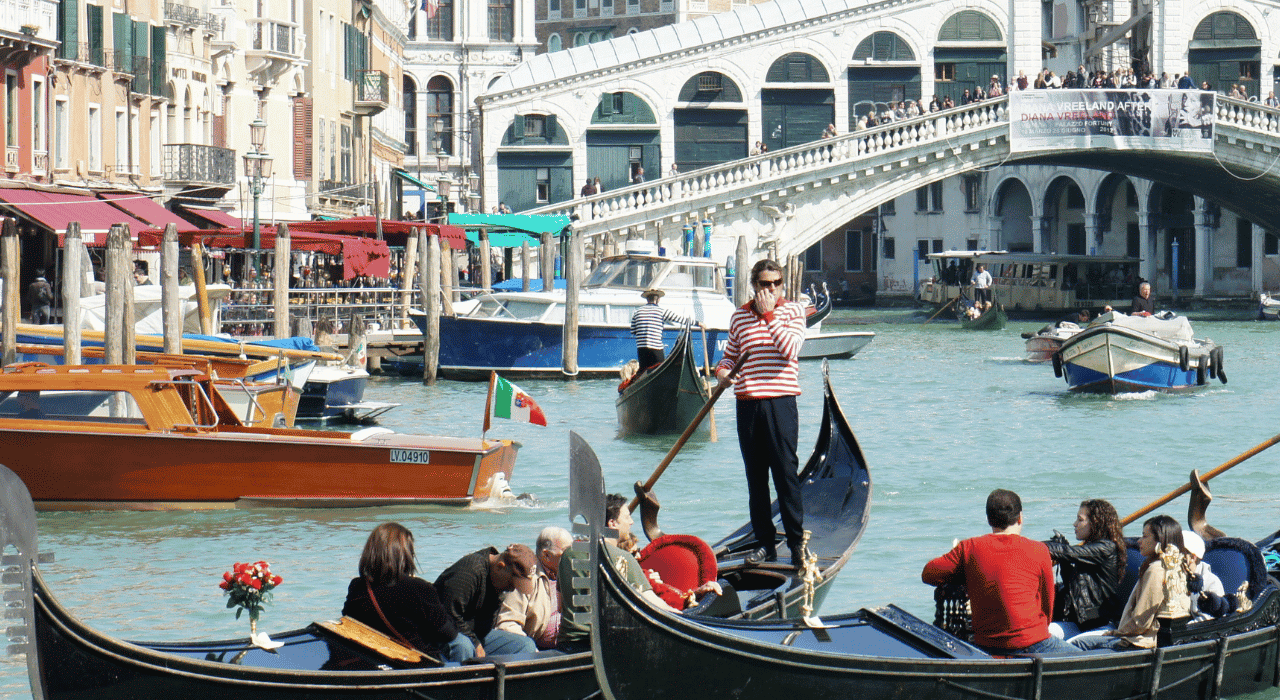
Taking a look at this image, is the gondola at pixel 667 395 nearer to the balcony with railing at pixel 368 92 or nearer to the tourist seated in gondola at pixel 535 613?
the tourist seated in gondola at pixel 535 613

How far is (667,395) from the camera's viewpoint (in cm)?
1238

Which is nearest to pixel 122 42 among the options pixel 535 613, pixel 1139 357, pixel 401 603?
pixel 1139 357

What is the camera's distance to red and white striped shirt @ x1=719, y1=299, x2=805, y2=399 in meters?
5.86

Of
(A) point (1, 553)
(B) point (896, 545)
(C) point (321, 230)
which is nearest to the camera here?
(A) point (1, 553)

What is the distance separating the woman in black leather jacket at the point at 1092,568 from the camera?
5.55 m

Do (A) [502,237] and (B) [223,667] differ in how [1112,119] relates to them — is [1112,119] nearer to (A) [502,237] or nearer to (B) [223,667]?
(A) [502,237]

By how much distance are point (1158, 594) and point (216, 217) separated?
17.7 metres

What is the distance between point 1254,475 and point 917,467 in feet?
6.98

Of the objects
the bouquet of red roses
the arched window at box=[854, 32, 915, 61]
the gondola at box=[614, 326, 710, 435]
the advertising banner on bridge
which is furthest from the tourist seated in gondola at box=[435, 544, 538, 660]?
the arched window at box=[854, 32, 915, 61]

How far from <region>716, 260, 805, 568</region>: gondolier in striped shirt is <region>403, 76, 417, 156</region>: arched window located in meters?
38.6

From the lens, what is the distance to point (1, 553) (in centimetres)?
407

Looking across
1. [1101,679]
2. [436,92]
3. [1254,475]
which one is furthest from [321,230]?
[436,92]

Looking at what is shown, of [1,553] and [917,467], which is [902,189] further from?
[1,553]

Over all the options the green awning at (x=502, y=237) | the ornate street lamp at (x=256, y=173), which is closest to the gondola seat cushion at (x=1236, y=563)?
the ornate street lamp at (x=256, y=173)
